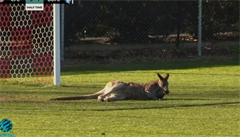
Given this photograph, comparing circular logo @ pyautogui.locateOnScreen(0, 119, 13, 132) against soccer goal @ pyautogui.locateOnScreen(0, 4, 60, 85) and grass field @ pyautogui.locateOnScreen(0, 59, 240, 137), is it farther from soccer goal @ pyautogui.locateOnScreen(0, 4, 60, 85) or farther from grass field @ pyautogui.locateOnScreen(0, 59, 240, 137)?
soccer goal @ pyautogui.locateOnScreen(0, 4, 60, 85)

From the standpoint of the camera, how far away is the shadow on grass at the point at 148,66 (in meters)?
18.0

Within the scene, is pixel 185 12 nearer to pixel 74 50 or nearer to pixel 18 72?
pixel 74 50

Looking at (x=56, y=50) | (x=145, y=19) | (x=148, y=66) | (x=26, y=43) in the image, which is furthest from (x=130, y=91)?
(x=145, y=19)

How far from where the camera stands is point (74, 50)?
2094cm

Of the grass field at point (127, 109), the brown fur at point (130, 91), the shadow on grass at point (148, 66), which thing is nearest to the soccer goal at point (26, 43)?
the grass field at point (127, 109)

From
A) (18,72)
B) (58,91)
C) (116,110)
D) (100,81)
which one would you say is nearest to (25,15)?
(18,72)

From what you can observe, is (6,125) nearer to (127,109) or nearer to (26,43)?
(127,109)

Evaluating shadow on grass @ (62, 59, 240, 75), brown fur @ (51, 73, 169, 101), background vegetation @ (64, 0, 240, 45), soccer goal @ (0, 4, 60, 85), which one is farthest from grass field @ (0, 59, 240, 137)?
background vegetation @ (64, 0, 240, 45)

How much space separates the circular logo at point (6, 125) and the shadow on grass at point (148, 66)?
312 inches

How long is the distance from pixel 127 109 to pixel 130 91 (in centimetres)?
136

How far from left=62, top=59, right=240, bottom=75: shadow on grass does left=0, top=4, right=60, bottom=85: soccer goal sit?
42.2 inches

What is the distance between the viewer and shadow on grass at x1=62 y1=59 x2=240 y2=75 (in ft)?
59.1

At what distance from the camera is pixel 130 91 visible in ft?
39.9

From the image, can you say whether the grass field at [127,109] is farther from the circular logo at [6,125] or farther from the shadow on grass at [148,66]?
the shadow on grass at [148,66]
